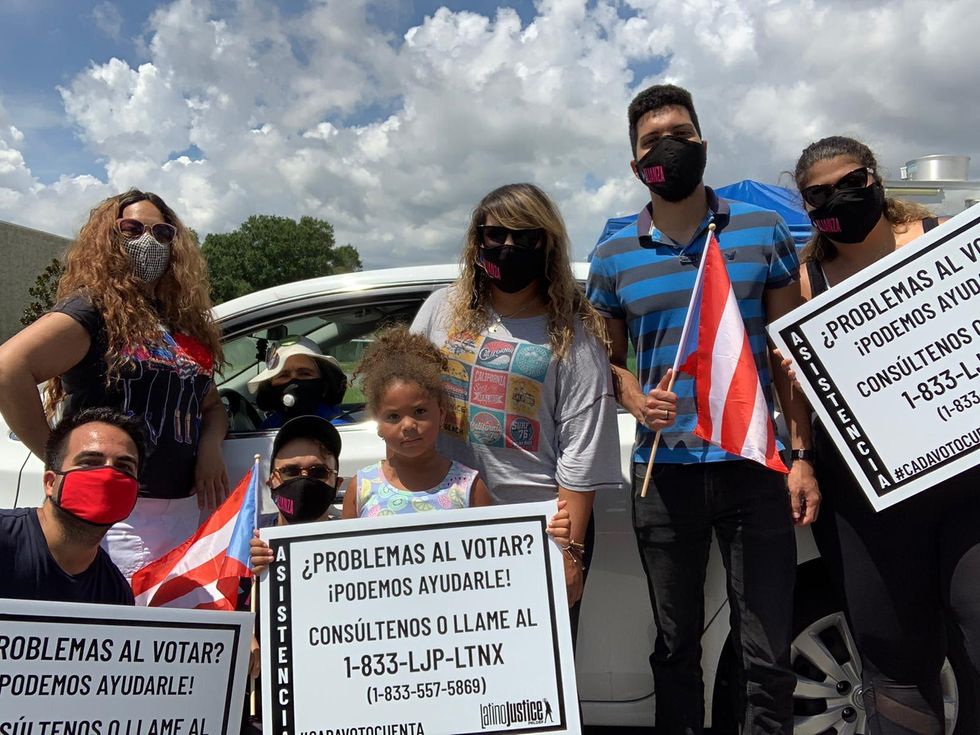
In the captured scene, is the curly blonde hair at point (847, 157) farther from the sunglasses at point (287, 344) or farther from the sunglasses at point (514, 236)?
the sunglasses at point (287, 344)

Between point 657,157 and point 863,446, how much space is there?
980 millimetres

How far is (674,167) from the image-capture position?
2078 mm

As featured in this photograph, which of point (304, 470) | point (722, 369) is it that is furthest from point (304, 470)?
point (722, 369)

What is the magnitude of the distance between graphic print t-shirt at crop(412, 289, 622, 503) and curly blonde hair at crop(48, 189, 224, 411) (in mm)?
908

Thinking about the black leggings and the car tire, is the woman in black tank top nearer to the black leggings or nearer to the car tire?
the black leggings

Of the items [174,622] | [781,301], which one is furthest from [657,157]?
[174,622]

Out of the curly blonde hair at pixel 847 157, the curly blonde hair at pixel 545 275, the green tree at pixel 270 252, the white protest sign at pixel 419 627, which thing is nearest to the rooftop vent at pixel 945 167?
the curly blonde hair at pixel 847 157

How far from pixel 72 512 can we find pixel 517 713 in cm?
119

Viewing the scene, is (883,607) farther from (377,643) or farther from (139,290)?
(139,290)

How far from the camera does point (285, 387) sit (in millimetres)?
2740

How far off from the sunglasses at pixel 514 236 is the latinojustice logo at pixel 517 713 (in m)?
1.20

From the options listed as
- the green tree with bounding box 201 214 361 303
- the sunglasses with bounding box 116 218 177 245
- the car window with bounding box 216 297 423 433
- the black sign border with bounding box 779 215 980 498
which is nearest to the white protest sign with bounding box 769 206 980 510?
the black sign border with bounding box 779 215 980 498

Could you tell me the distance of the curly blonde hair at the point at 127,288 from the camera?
210 centimetres

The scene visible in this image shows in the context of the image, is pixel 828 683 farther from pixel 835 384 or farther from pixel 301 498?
pixel 301 498
